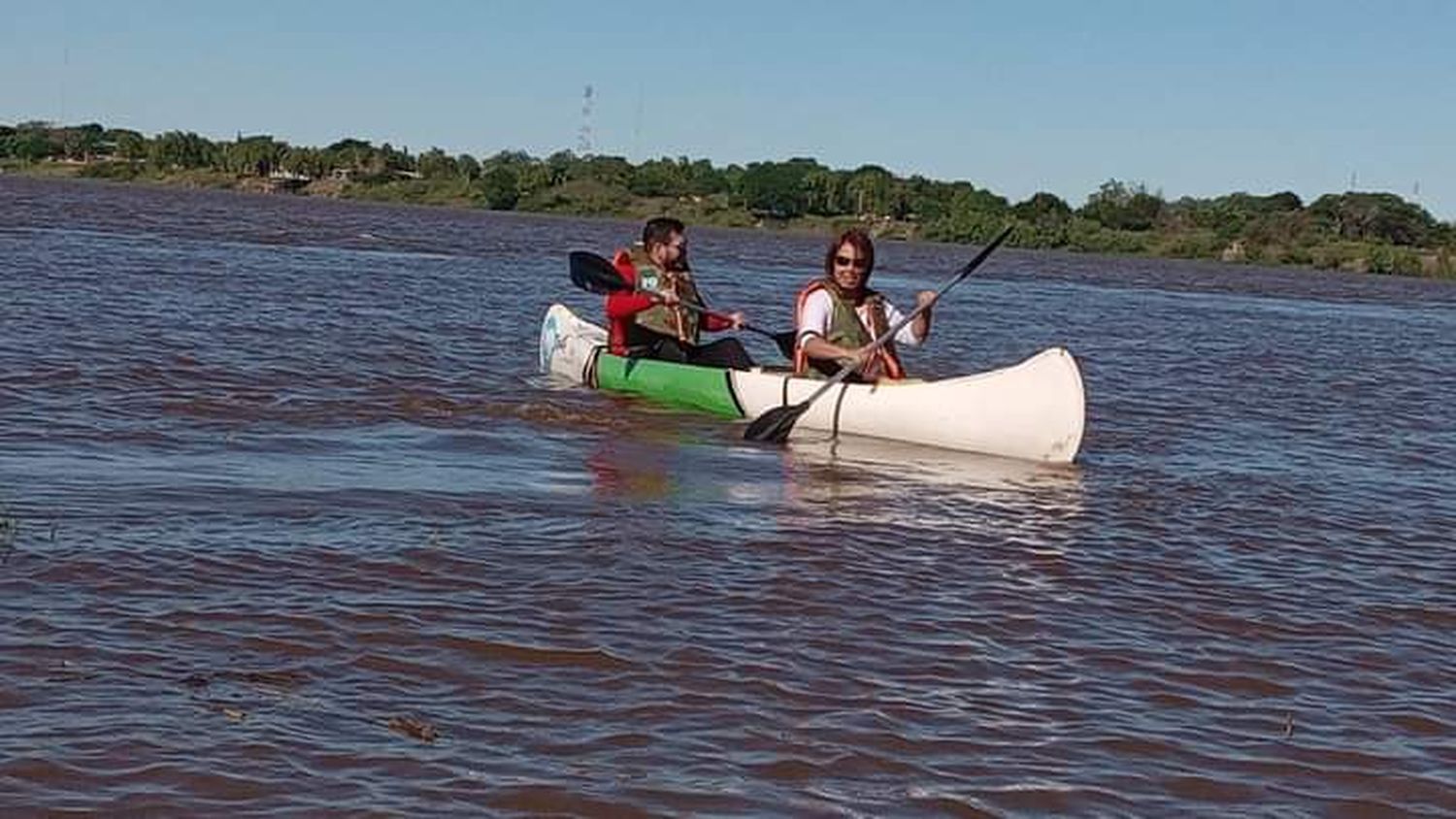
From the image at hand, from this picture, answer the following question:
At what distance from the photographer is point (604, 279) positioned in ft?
42.2

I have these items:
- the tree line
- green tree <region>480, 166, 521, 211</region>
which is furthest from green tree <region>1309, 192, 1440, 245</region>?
green tree <region>480, 166, 521, 211</region>

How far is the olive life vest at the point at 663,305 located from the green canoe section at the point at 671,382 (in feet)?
1.14

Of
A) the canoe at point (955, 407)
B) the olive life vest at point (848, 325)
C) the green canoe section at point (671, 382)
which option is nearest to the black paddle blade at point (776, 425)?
the canoe at point (955, 407)

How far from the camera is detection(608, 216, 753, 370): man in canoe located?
12797 mm

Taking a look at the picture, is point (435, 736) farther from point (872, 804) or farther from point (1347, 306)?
point (1347, 306)

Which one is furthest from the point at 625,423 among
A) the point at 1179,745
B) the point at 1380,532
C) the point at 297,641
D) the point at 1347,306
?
the point at 1347,306

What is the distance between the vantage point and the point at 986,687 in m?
5.57

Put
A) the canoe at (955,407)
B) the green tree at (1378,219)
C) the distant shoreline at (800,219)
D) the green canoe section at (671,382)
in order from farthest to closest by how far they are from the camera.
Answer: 1. the green tree at (1378,219)
2. the distant shoreline at (800,219)
3. the green canoe section at (671,382)
4. the canoe at (955,407)

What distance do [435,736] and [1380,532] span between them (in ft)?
18.0

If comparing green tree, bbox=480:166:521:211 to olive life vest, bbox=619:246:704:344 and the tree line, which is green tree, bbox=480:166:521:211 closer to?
the tree line

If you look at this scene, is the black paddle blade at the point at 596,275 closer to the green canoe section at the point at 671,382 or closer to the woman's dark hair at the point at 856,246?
the green canoe section at the point at 671,382

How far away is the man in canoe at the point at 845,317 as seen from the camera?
434 inches

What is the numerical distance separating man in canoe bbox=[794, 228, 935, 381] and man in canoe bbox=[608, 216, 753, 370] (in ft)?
4.72

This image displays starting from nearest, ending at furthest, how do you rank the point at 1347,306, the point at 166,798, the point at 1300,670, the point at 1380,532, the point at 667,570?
the point at 166,798 < the point at 1300,670 < the point at 667,570 < the point at 1380,532 < the point at 1347,306
